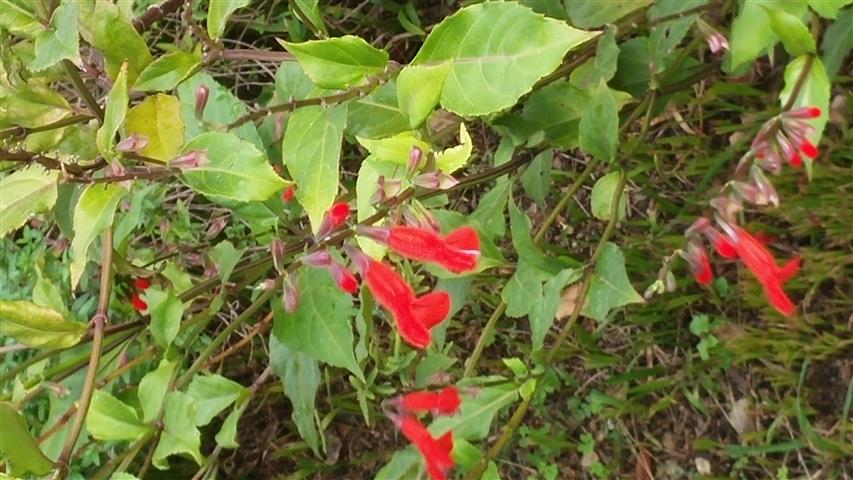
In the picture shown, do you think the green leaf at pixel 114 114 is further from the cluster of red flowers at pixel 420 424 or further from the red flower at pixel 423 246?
the cluster of red flowers at pixel 420 424

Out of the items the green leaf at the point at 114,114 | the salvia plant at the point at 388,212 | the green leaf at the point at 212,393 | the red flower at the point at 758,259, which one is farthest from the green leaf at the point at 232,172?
the red flower at the point at 758,259

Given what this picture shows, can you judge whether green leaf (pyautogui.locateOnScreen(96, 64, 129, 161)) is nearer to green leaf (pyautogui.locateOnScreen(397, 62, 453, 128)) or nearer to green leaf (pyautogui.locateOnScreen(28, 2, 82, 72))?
green leaf (pyautogui.locateOnScreen(28, 2, 82, 72))

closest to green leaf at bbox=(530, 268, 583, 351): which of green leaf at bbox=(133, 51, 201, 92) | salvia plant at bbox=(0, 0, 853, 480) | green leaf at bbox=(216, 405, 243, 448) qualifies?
salvia plant at bbox=(0, 0, 853, 480)

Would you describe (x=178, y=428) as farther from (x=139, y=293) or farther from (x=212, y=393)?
(x=139, y=293)

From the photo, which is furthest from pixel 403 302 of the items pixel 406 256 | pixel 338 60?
pixel 338 60

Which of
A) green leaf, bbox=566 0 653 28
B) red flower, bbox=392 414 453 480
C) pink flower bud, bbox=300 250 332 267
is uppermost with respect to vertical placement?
green leaf, bbox=566 0 653 28

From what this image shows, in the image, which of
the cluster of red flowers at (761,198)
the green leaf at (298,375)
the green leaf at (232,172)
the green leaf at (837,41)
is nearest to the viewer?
the green leaf at (232,172)
